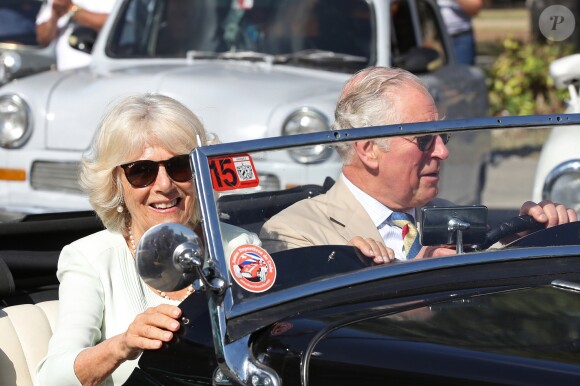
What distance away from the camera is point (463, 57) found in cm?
932

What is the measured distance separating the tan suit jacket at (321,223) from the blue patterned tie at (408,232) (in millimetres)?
62

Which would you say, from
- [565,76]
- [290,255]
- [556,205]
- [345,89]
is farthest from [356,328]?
[565,76]

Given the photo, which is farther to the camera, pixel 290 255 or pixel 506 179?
pixel 506 179

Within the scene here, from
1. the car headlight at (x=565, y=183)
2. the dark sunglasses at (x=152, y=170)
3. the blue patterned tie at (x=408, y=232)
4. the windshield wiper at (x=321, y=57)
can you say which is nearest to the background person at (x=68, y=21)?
the windshield wiper at (x=321, y=57)

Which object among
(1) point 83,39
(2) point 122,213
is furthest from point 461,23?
(2) point 122,213

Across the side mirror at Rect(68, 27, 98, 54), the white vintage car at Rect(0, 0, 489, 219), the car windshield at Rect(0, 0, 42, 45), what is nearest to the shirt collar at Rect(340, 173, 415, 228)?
the white vintage car at Rect(0, 0, 489, 219)

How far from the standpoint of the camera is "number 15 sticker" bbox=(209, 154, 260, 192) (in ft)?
8.04

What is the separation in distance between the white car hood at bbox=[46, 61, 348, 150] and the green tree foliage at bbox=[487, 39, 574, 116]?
6663mm

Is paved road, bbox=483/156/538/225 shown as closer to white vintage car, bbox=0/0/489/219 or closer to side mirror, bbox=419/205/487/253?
side mirror, bbox=419/205/487/253

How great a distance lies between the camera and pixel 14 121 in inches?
267

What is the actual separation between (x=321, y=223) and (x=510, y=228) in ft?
1.56

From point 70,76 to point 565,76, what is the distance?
3006 millimetres

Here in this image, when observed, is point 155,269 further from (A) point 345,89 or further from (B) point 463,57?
(B) point 463,57

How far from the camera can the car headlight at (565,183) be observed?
4.43 metres
